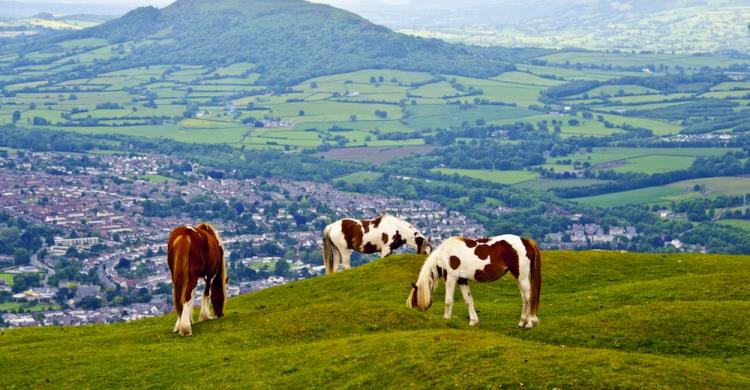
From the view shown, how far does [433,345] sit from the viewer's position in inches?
966

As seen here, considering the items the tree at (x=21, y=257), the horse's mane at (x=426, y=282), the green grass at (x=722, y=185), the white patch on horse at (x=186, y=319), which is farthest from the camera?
the green grass at (x=722, y=185)

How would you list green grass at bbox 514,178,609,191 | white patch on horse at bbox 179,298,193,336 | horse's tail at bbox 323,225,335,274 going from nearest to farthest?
white patch on horse at bbox 179,298,193,336
horse's tail at bbox 323,225,335,274
green grass at bbox 514,178,609,191

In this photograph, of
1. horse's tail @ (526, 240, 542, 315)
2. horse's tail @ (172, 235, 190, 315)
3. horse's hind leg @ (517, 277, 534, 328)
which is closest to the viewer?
horse's hind leg @ (517, 277, 534, 328)

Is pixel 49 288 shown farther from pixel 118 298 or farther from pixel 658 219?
pixel 658 219

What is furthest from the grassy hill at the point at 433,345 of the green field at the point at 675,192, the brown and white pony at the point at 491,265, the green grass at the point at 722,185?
the green grass at the point at 722,185

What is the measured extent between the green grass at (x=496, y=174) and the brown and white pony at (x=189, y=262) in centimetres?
12085

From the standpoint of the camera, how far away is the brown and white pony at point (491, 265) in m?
28.3

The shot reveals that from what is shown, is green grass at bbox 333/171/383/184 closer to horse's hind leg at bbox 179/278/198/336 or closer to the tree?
the tree

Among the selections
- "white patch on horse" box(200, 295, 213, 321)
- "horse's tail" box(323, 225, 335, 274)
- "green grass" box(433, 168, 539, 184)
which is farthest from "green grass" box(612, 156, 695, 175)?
"white patch on horse" box(200, 295, 213, 321)

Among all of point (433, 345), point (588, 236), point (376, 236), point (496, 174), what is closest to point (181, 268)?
point (433, 345)

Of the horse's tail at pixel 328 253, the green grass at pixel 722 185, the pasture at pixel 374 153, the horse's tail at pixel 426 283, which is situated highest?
the horse's tail at pixel 426 283

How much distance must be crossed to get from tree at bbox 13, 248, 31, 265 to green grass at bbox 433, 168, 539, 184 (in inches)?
2617

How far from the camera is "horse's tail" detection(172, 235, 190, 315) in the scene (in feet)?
94.4

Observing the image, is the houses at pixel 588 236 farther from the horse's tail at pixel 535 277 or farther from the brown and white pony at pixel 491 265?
the horse's tail at pixel 535 277
